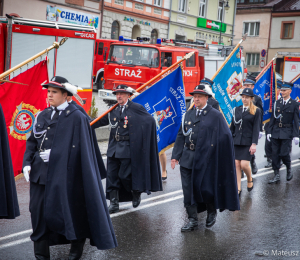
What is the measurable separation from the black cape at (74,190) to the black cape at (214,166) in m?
1.81

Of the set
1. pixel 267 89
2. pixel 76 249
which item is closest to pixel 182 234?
pixel 76 249

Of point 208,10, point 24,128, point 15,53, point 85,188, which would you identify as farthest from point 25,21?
point 208,10

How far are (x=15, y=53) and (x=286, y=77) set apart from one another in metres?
15.1

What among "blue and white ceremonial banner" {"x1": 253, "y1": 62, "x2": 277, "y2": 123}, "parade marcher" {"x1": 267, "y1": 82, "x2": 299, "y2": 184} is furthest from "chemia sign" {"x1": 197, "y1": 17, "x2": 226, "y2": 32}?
"parade marcher" {"x1": 267, "y1": 82, "x2": 299, "y2": 184}

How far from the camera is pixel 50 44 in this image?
12.9 metres

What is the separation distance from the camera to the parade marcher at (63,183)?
4.29m

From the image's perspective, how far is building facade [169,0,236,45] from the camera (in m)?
33.8

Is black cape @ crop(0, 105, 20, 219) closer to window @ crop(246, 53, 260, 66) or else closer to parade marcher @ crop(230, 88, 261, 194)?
parade marcher @ crop(230, 88, 261, 194)

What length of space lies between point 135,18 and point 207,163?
2556cm

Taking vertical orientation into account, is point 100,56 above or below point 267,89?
above

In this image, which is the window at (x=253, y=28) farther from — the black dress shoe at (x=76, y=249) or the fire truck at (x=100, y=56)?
the black dress shoe at (x=76, y=249)

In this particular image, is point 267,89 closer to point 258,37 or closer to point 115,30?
point 115,30

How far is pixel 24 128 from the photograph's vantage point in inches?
235

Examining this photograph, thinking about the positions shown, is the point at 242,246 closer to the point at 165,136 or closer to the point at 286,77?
the point at 165,136
